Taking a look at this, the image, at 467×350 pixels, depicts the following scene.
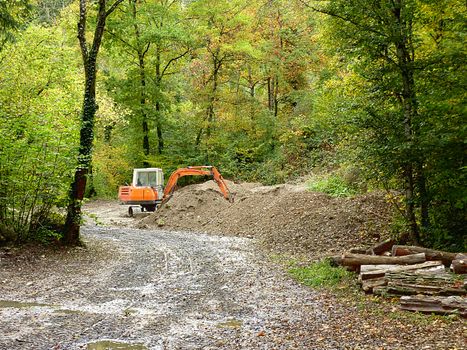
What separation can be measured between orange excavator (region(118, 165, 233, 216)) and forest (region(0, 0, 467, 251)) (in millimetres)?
4621

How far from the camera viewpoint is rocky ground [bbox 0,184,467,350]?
6.19m

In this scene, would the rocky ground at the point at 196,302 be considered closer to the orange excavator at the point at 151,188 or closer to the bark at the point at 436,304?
the bark at the point at 436,304

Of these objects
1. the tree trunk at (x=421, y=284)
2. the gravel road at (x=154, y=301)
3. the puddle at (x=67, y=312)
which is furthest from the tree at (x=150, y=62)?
the tree trunk at (x=421, y=284)

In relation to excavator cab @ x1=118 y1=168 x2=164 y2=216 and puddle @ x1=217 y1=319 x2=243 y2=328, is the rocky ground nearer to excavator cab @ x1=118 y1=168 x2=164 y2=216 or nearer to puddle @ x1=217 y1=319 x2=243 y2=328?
puddle @ x1=217 y1=319 x2=243 y2=328

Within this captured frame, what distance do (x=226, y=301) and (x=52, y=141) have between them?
6.57 meters

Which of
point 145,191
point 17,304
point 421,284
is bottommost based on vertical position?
point 17,304

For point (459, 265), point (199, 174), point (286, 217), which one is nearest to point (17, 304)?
point (459, 265)

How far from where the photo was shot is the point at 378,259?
9055mm

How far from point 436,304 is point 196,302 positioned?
4.00 metres

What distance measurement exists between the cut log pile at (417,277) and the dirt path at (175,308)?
61 centimetres

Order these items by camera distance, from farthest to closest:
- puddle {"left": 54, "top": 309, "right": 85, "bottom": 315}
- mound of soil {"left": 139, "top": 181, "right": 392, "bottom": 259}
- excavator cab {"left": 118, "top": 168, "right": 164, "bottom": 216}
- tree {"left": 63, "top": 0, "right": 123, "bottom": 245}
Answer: excavator cab {"left": 118, "top": 168, "right": 164, "bottom": 216}, tree {"left": 63, "top": 0, "right": 123, "bottom": 245}, mound of soil {"left": 139, "top": 181, "right": 392, "bottom": 259}, puddle {"left": 54, "top": 309, "right": 85, "bottom": 315}

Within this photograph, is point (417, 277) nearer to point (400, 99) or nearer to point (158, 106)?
point (400, 99)

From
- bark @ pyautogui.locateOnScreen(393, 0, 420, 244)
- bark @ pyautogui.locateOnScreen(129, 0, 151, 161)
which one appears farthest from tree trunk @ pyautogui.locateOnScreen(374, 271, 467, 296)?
bark @ pyautogui.locateOnScreen(129, 0, 151, 161)

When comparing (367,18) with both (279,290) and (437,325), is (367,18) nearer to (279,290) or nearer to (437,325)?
(279,290)
